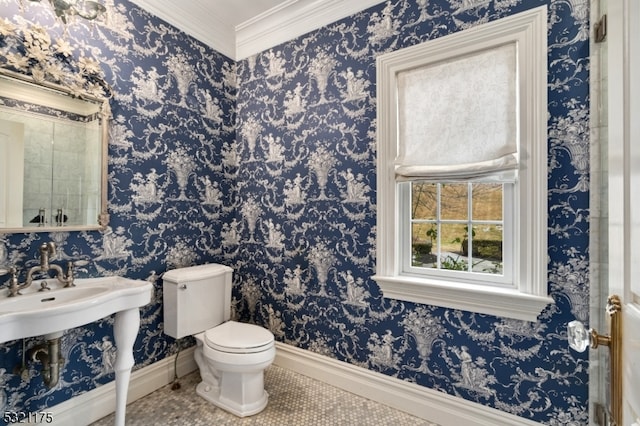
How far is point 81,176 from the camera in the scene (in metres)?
1.82

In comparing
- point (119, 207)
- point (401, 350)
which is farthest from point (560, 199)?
point (119, 207)

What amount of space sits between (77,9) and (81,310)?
63.8 inches

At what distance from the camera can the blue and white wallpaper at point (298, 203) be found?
5.01 feet

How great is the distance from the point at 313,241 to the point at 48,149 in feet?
5.36

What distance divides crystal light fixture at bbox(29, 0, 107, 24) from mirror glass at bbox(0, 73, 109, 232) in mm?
402

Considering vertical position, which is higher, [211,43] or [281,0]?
[281,0]

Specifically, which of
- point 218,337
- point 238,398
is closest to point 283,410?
point 238,398

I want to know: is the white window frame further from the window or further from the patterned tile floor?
the patterned tile floor

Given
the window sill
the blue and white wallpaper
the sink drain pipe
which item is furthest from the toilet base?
the window sill

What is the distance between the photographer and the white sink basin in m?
1.26

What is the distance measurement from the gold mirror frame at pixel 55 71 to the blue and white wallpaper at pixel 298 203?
5 cm

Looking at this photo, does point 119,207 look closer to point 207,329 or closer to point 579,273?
point 207,329

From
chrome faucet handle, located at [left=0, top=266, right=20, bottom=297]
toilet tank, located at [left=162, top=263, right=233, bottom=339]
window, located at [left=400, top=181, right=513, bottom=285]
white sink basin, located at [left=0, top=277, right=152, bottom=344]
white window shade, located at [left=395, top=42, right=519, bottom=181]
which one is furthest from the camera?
toilet tank, located at [left=162, top=263, right=233, bottom=339]

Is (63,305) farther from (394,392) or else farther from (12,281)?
(394,392)
